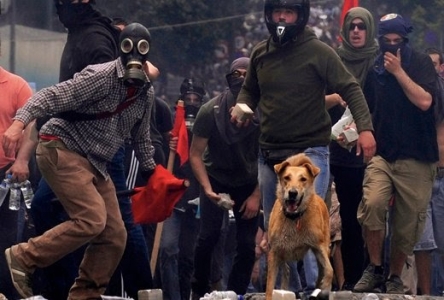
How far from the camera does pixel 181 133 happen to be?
15.3m

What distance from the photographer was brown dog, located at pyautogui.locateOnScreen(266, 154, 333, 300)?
10758 mm

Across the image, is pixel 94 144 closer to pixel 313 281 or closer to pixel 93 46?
pixel 93 46

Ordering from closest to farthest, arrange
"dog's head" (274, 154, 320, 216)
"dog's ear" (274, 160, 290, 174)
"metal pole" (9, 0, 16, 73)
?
1. "dog's head" (274, 154, 320, 216)
2. "dog's ear" (274, 160, 290, 174)
3. "metal pole" (9, 0, 16, 73)

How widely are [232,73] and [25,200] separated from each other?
207 centimetres

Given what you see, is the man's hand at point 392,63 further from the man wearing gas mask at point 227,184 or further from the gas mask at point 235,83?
the gas mask at point 235,83

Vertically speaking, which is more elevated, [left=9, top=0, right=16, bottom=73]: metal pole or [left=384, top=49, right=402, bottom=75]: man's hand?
[left=384, top=49, right=402, bottom=75]: man's hand

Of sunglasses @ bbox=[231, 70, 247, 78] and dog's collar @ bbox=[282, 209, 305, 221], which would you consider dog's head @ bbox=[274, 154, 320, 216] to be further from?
sunglasses @ bbox=[231, 70, 247, 78]

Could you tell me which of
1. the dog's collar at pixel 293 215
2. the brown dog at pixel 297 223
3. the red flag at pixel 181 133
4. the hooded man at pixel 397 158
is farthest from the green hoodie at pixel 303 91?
the red flag at pixel 181 133

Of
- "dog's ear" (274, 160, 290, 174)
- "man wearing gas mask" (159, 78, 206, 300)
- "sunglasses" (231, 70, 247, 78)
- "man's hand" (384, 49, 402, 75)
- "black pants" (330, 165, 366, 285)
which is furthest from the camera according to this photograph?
"man wearing gas mask" (159, 78, 206, 300)

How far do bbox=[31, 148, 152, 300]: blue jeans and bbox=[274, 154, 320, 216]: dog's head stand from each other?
1193 mm

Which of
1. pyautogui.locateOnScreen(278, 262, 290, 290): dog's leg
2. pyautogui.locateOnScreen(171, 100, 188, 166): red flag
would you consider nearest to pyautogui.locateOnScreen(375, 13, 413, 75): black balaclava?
pyautogui.locateOnScreen(278, 262, 290, 290): dog's leg

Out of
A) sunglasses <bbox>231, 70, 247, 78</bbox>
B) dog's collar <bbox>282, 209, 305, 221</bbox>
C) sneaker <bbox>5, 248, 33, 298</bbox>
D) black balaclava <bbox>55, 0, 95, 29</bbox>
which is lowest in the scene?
sneaker <bbox>5, 248, 33, 298</bbox>

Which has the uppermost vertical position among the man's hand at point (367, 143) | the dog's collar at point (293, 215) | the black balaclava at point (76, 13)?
the black balaclava at point (76, 13)

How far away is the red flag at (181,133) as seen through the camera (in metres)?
15.3
